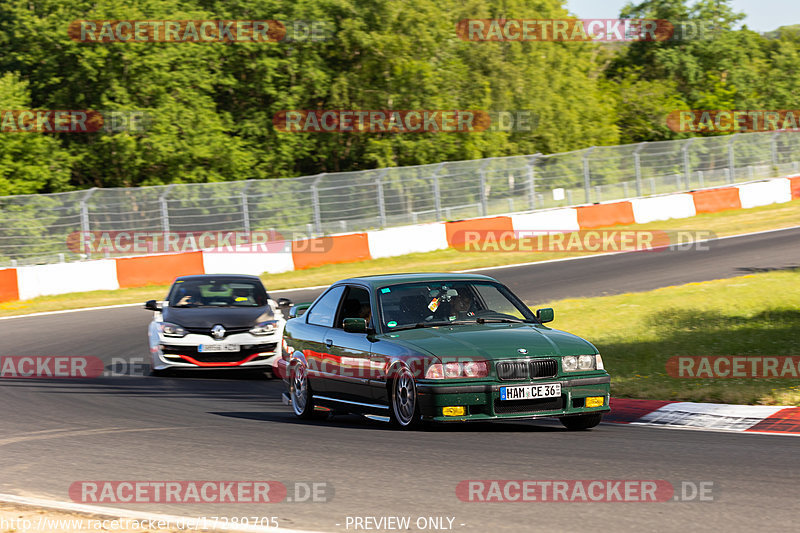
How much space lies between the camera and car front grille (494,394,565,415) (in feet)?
26.2

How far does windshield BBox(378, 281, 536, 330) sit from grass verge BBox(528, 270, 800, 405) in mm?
2069

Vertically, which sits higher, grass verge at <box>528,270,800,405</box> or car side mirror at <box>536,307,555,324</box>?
car side mirror at <box>536,307,555,324</box>

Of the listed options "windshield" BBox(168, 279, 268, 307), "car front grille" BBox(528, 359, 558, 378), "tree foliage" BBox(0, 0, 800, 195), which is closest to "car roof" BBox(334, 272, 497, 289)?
"car front grille" BBox(528, 359, 558, 378)

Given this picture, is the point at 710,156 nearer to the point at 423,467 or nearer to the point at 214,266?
the point at 214,266

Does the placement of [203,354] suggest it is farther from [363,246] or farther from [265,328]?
[363,246]

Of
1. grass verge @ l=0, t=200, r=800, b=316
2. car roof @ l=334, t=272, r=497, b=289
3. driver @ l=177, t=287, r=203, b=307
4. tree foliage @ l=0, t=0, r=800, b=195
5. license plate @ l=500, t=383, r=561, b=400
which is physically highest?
tree foliage @ l=0, t=0, r=800, b=195

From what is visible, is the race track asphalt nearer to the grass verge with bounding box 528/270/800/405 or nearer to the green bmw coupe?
the green bmw coupe

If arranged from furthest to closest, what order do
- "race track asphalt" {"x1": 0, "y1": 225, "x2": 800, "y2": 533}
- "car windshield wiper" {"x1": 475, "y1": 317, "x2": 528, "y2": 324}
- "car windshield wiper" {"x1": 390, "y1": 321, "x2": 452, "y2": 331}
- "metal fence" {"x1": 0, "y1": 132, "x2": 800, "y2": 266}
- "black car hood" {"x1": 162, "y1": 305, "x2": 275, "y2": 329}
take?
"metal fence" {"x1": 0, "y1": 132, "x2": 800, "y2": 266} < "black car hood" {"x1": 162, "y1": 305, "x2": 275, "y2": 329} < "car windshield wiper" {"x1": 475, "y1": 317, "x2": 528, "y2": 324} < "car windshield wiper" {"x1": 390, "y1": 321, "x2": 452, "y2": 331} < "race track asphalt" {"x1": 0, "y1": 225, "x2": 800, "y2": 533}

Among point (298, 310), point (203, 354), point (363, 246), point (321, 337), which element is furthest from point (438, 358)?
point (363, 246)

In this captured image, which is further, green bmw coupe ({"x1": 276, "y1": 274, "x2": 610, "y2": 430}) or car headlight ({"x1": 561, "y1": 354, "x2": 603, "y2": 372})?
car headlight ({"x1": 561, "y1": 354, "x2": 603, "y2": 372})

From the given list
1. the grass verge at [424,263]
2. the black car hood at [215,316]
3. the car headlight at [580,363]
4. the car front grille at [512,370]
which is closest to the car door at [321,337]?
the car front grille at [512,370]

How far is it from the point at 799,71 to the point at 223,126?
3428cm

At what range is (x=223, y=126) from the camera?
1528 inches

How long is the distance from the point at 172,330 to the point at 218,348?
66 centimetres
